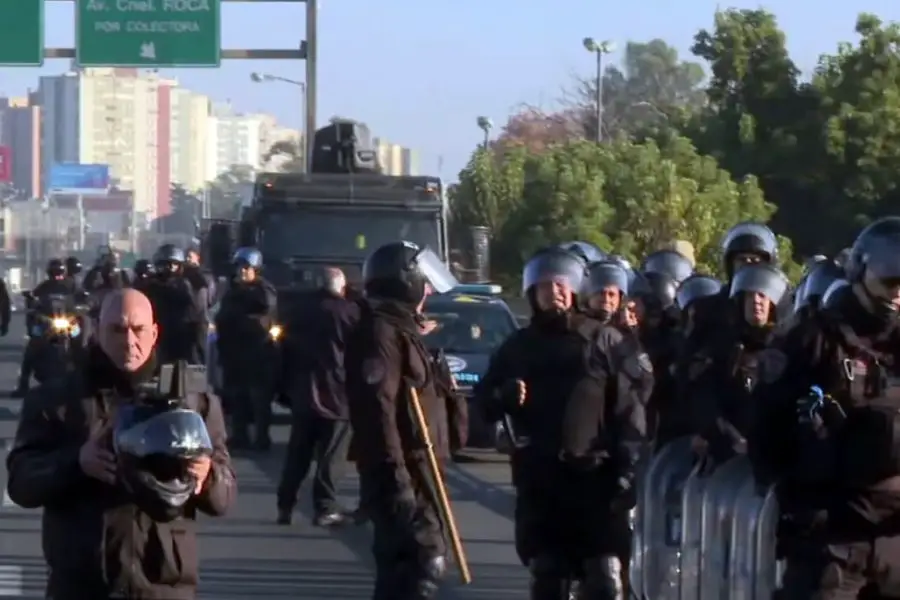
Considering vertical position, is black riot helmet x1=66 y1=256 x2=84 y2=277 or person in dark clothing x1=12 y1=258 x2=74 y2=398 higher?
black riot helmet x1=66 y1=256 x2=84 y2=277

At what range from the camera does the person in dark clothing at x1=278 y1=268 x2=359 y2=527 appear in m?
14.3

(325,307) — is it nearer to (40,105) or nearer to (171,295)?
(171,295)

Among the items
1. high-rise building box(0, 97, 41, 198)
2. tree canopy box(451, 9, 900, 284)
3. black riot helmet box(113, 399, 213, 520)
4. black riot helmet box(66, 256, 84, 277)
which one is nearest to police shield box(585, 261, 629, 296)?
black riot helmet box(113, 399, 213, 520)

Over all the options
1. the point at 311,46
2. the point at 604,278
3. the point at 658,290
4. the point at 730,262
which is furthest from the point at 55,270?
the point at 730,262

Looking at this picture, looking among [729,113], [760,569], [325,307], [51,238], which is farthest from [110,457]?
[51,238]

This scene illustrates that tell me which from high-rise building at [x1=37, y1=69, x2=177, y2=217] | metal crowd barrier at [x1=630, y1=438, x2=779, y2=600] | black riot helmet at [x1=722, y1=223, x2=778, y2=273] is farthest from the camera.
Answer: high-rise building at [x1=37, y1=69, x2=177, y2=217]

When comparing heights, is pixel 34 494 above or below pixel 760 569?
above

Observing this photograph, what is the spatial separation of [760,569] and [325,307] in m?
7.32

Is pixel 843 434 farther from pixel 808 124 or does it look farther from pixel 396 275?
pixel 808 124

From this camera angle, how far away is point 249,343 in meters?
19.3

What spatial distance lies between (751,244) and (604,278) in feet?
2.40

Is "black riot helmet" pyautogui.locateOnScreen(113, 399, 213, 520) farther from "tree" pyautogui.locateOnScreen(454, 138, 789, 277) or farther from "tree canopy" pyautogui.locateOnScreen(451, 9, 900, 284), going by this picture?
"tree canopy" pyautogui.locateOnScreen(451, 9, 900, 284)

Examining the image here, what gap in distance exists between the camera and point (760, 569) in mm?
7277

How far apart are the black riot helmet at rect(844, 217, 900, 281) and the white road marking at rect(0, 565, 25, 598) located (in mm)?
5770
